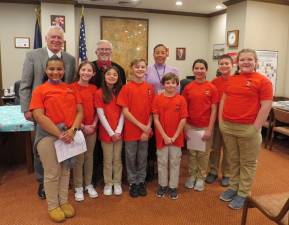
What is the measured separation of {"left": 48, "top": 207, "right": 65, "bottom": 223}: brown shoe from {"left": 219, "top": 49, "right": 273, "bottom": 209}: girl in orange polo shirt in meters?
1.42

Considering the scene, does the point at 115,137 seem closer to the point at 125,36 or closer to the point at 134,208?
the point at 134,208

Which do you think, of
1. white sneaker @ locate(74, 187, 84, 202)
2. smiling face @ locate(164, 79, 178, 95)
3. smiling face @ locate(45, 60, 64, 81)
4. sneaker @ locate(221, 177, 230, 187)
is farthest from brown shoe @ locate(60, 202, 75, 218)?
sneaker @ locate(221, 177, 230, 187)

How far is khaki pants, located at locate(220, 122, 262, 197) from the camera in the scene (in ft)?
7.32

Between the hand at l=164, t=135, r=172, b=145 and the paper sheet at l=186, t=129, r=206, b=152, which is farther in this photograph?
the paper sheet at l=186, t=129, r=206, b=152

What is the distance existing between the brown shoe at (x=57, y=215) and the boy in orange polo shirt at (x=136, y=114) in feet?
2.22

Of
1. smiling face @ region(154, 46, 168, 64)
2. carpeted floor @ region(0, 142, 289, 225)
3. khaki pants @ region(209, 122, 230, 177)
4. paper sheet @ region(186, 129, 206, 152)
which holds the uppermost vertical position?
smiling face @ region(154, 46, 168, 64)

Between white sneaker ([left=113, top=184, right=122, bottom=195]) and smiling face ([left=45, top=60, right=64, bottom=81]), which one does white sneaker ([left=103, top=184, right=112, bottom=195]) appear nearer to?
white sneaker ([left=113, top=184, right=122, bottom=195])

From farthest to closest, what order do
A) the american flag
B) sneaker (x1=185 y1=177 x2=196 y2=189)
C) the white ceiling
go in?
the american flag < the white ceiling < sneaker (x1=185 y1=177 x2=196 y2=189)

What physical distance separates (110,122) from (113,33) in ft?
14.3

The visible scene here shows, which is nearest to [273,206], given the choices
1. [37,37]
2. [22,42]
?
[37,37]

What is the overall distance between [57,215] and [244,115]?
1.66m

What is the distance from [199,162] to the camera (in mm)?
2717

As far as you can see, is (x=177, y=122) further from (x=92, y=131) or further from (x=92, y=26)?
(x=92, y=26)

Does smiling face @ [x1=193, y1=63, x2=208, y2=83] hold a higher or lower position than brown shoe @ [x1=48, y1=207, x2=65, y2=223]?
higher
